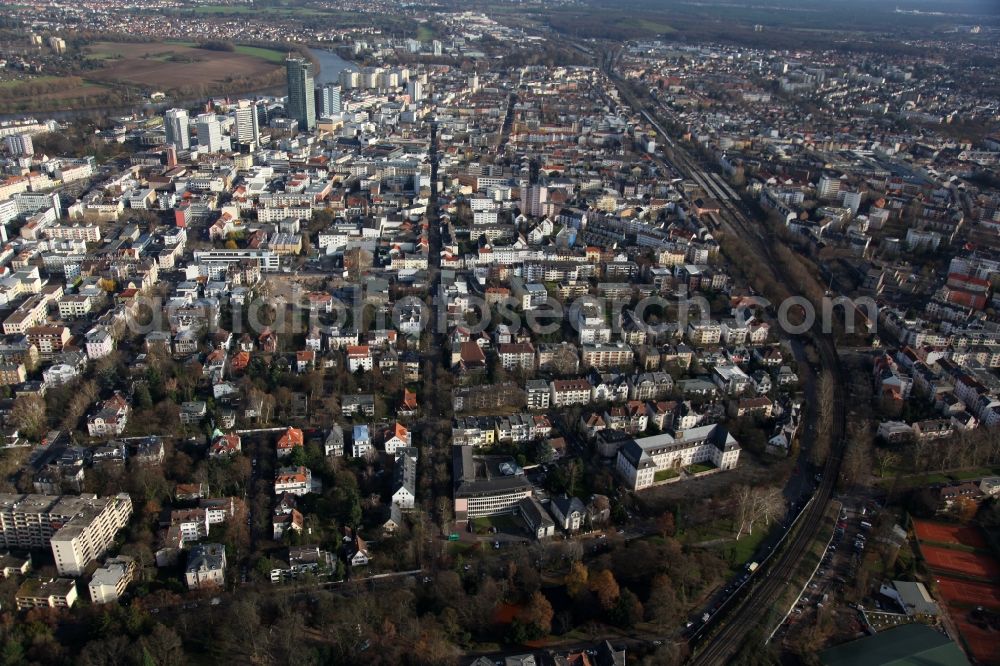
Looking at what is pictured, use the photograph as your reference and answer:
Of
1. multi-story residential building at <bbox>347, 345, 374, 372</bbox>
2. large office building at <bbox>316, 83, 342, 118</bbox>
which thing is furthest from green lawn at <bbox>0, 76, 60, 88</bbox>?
multi-story residential building at <bbox>347, 345, 374, 372</bbox>

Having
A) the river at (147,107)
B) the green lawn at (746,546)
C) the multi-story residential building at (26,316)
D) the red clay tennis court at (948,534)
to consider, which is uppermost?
the river at (147,107)

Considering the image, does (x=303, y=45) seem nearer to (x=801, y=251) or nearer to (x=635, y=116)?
(x=635, y=116)

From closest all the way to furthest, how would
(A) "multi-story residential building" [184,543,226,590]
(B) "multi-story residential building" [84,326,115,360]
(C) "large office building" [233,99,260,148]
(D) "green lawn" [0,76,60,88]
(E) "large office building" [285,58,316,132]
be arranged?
(A) "multi-story residential building" [184,543,226,590], (B) "multi-story residential building" [84,326,115,360], (C) "large office building" [233,99,260,148], (E) "large office building" [285,58,316,132], (D) "green lawn" [0,76,60,88]

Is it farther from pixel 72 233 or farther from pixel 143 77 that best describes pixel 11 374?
pixel 143 77

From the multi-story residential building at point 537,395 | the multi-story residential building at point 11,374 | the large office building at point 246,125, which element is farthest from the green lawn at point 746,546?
the large office building at point 246,125

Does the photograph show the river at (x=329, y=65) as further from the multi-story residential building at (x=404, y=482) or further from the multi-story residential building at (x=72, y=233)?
the multi-story residential building at (x=404, y=482)

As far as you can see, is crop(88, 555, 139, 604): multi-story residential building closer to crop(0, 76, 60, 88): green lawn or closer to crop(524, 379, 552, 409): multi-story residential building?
crop(524, 379, 552, 409): multi-story residential building
